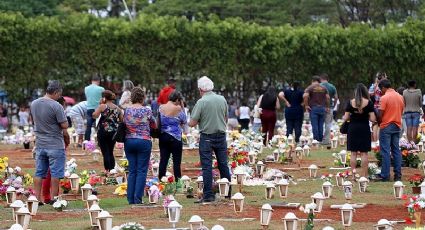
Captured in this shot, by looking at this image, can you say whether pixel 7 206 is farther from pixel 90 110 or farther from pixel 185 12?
pixel 185 12

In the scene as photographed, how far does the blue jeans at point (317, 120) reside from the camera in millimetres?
29953

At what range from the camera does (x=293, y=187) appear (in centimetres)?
2006

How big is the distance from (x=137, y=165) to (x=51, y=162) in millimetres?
1224

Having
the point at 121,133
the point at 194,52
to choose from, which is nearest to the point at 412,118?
the point at 121,133

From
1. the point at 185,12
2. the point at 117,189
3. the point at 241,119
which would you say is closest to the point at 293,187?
the point at 117,189

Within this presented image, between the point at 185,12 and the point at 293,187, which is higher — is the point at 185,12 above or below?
above

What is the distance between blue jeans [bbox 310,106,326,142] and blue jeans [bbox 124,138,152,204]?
12936 millimetres

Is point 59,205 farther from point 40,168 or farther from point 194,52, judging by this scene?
point 194,52

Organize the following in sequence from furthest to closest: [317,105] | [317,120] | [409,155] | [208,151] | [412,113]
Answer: [317,120] < [317,105] < [412,113] < [409,155] < [208,151]

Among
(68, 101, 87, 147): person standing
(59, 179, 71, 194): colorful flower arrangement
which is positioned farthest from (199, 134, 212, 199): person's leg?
(68, 101, 87, 147): person standing

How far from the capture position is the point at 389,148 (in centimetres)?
2109

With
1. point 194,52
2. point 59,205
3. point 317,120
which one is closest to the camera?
point 59,205

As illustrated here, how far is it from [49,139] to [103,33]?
24774 millimetres

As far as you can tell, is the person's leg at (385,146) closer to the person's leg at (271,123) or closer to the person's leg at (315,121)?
the person's leg at (315,121)
